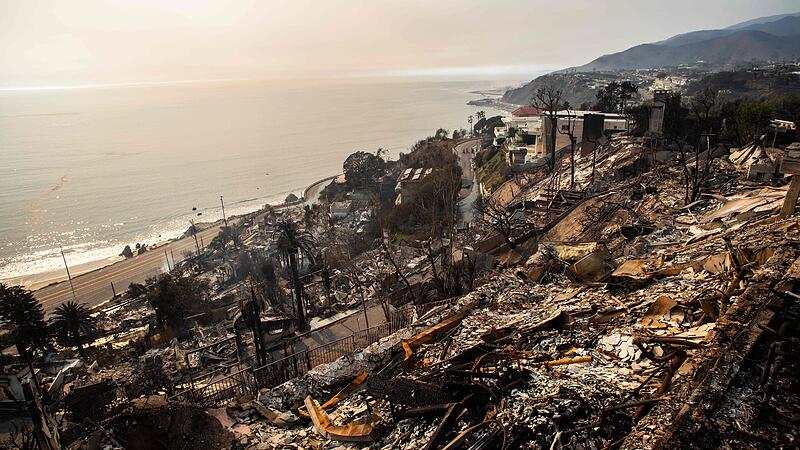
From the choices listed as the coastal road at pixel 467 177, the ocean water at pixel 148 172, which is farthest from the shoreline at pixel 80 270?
the coastal road at pixel 467 177

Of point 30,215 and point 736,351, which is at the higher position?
point 736,351

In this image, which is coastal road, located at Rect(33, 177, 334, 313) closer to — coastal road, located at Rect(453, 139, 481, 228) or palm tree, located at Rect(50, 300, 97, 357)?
A: palm tree, located at Rect(50, 300, 97, 357)

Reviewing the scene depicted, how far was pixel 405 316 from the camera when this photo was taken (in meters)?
11.5

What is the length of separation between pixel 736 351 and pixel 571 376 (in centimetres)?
151

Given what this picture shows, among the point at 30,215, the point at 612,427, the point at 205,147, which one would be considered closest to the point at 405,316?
the point at 612,427

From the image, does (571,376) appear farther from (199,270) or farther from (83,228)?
(83,228)

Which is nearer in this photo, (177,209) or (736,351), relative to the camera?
(736,351)

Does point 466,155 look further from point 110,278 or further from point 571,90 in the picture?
point 571,90

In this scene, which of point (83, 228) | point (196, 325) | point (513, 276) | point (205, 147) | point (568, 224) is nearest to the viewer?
point (513, 276)

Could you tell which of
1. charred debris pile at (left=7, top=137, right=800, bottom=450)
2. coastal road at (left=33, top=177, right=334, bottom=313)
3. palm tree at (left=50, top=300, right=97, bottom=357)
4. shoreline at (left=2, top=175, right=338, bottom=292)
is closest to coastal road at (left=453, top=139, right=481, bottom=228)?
charred debris pile at (left=7, top=137, right=800, bottom=450)

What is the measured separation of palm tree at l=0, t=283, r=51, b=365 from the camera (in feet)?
55.2

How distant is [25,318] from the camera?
17.2 metres

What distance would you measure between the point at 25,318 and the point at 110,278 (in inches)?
455

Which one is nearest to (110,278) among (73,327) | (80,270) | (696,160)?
(80,270)
